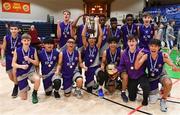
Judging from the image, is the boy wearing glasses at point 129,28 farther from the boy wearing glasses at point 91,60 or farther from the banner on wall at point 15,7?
the banner on wall at point 15,7

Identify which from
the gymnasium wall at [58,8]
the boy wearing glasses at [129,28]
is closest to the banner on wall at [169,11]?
the gymnasium wall at [58,8]

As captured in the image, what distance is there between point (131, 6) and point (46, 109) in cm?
1565

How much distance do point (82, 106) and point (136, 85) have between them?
933 mm

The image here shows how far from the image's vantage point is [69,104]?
3801 mm

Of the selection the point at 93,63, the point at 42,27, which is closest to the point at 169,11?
the point at 42,27

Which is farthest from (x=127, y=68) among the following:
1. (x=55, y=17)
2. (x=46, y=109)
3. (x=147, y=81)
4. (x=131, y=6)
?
(x=131, y=6)

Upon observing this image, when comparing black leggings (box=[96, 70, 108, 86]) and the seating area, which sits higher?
the seating area

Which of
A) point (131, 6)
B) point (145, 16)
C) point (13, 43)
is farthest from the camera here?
point (131, 6)

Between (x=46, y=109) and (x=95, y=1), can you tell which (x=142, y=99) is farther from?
(x=95, y=1)

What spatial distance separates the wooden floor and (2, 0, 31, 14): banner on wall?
35.0ft

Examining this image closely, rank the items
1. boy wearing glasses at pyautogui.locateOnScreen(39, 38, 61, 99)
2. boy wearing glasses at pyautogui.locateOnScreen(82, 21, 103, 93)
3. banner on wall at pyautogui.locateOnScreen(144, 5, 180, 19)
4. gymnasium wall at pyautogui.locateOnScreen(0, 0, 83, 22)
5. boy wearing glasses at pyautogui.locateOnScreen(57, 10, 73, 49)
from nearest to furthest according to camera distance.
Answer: boy wearing glasses at pyautogui.locateOnScreen(39, 38, 61, 99), boy wearing glasses at pyautogui.locateOnScreen(82, 21, 103, 93), boy wearing glasses at pyautogui.locateOnScreen(57, 10, 73, 49), gymnasium wall at pyautogui.locateOnScreen(0, 0, 83, 22), banner on wall at pyautogui.locateOnScreen(144, 5, 180, 19)

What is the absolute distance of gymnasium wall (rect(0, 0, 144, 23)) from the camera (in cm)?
1473

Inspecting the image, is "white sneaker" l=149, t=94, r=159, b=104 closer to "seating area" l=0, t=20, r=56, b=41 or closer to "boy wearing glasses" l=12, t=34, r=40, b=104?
"boy wearing glasses" l=12, t=34, r=40, b=104

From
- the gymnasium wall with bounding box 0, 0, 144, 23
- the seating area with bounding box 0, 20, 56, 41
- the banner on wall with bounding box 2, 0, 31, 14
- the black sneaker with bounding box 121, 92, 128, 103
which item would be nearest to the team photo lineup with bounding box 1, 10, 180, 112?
the black sneaker with bounding box 121, 92, 128, 103
